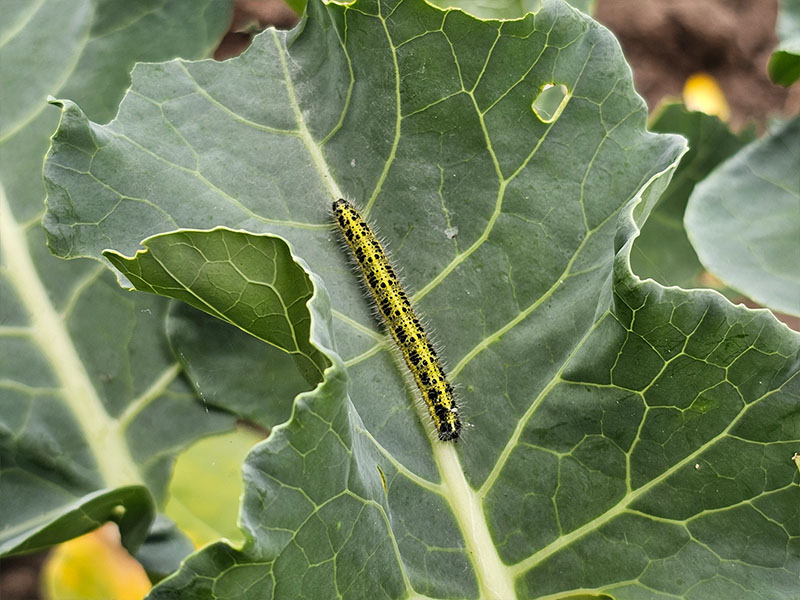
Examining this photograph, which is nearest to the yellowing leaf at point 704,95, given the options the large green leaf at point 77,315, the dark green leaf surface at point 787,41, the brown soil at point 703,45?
the brown soil at point 703,45

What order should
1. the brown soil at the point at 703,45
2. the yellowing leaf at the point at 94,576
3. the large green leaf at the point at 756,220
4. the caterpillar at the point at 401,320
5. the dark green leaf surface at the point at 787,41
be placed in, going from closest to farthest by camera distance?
1. the caterpillar at the point at 401,320
2. the large green leaf at the point at 756,220
3. the dark green leaf surface at the point at 787,41
4. the yellowing leaf at the point at 94,576
5. the brown soil at the point at 703,45

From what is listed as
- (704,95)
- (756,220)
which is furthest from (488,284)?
(704,95)

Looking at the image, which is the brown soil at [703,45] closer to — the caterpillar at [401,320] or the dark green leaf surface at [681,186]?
the dark green leaf surface at [681,186]

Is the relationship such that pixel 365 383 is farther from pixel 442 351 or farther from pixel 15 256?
pixel 15 256

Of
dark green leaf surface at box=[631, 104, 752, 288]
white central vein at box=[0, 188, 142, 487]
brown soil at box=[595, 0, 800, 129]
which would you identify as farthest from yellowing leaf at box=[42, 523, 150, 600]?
brown soil at box=[595, 0, 800, 129]

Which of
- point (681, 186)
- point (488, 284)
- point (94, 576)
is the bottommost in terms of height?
point (94, 576)

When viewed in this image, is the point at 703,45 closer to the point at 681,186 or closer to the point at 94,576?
the point at 681,186

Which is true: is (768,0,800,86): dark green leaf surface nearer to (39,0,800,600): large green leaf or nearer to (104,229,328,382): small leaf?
(39,0,800,600): large green leaf
